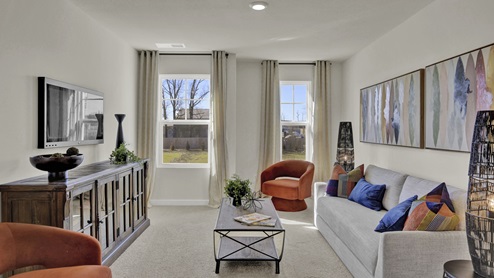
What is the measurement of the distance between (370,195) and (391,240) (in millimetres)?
1424

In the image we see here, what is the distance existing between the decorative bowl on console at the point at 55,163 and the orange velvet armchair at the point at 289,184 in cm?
317

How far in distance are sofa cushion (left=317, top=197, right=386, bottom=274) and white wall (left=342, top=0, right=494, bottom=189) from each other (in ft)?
2.45

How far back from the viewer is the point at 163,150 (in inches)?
223

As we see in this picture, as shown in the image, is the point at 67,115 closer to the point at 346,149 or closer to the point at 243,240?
the point at 243,240

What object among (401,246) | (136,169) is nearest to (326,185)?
(401,246)

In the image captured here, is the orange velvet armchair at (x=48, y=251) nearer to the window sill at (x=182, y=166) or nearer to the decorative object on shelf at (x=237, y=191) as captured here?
the decorative object on shelf at (x=237, y=191)

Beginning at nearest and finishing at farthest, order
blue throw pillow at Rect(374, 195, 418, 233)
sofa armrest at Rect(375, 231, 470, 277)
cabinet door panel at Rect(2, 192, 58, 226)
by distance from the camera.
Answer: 1. sofa armrest at Rect(375, 231, 470, 277)
2. cabinet door panel at Rect(2, 192, 58, 226)
3. blue throw pillow at Rect(374, 195, 418, 233)

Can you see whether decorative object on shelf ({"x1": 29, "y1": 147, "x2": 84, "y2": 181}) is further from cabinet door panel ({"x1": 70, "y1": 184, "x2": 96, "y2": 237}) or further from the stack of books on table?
the stack of books on table

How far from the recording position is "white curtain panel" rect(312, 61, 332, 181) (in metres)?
5.91

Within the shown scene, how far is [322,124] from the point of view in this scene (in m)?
Answer: 5.93

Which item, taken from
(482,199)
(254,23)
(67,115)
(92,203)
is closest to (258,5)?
(254,23)

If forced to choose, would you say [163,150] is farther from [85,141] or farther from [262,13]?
[262,13]

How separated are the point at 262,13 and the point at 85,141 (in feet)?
7.87

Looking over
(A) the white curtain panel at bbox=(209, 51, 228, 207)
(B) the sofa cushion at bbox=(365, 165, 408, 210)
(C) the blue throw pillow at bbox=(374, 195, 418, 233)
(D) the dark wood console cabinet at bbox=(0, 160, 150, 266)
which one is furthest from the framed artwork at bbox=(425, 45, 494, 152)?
(D) the dark wood console cabinet at bbox=(0, 160, 150, 266)
